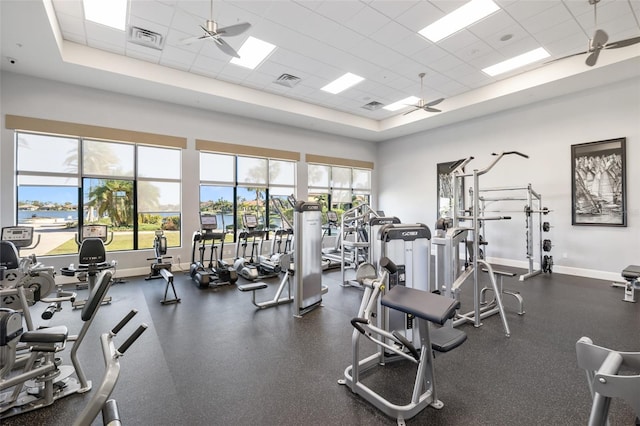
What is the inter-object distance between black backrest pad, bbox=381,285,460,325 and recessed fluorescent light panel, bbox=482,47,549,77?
18.0ft

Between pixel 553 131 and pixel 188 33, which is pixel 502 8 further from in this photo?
pixel 188 33

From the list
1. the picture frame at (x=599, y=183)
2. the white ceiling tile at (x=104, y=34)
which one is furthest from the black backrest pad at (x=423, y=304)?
the picture frame at (x=599, y=183)

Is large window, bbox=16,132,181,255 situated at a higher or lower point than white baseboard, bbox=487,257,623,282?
higher

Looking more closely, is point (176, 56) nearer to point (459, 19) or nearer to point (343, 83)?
point (343, 83)

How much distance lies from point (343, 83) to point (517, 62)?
3327 millimetres

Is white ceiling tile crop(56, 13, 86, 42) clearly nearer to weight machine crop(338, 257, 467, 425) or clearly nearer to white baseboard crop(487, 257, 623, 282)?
weight machine crop(338, 257, 467, 425)

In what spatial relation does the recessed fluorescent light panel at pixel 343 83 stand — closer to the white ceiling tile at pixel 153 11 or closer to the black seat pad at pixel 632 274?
Result: the white ceiling tile at pixel 153 11

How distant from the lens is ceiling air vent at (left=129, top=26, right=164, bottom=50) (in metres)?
4.45

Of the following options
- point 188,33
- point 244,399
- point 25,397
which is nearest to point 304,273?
point 244,399

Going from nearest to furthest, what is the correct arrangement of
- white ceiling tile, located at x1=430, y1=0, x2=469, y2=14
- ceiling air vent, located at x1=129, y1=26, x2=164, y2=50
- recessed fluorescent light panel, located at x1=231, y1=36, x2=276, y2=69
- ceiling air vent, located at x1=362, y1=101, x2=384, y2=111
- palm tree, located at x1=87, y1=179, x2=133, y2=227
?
white ceiling tile, located at x1=430, y1=0, x2=469, y2=14, ceiling air vent, located at x1=129, y1=26, x2=164, y2=50, recessed fluorescent light panel, located at x1=231, y1=36, x2=276, y2=69, palm tree, located at x1=87, y1=179, x2=133, y2=227, ceiling air vent, located at x1=362, y1=101, x2=384, y2=111

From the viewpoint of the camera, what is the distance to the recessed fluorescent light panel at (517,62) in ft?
16.9

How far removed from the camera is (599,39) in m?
3.44

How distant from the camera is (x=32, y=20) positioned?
12.1ft

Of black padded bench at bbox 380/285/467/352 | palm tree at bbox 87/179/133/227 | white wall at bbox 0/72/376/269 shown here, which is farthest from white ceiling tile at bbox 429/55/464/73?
palm tree at bbox 87/179/133/227
